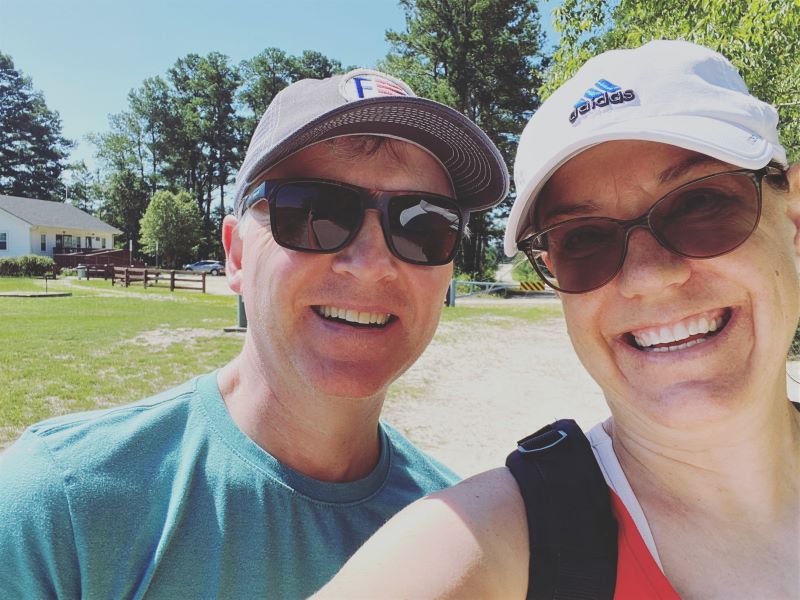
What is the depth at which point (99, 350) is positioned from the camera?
1038 cm

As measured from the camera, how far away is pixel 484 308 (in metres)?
21.9

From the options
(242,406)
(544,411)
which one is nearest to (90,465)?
(242,406)

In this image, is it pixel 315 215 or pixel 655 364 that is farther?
pixel 315 215

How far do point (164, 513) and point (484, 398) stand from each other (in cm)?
667

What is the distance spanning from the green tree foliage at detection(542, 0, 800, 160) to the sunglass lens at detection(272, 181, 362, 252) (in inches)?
235

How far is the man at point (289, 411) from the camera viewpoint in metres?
1.36

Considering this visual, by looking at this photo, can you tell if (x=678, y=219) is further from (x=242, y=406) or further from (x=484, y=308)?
(x=484, y=308)

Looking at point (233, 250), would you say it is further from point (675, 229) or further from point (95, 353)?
point (95, 353)

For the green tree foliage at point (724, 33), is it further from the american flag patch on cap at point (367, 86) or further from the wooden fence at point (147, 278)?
the wooden fence at point (147, 278)

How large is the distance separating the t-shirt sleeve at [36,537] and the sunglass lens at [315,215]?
3.09 ft

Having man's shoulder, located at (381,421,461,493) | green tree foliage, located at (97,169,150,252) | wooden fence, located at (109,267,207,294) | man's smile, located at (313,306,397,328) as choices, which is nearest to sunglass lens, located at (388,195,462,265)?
man's smile, located at (313,306,397,328)

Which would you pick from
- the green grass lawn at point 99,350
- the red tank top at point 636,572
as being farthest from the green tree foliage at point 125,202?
the red tank top at point 636,572

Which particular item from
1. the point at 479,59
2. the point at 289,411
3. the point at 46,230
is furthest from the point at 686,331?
the point at 46,230

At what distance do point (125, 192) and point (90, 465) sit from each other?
74.3 metres
